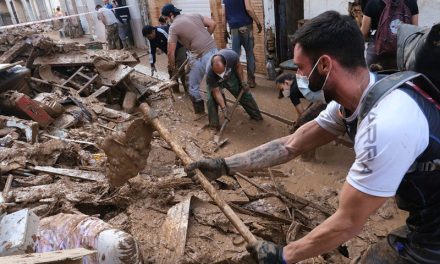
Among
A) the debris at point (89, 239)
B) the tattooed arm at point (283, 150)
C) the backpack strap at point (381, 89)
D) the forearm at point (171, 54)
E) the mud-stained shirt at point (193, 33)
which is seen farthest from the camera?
the forearm at point (171, 54)

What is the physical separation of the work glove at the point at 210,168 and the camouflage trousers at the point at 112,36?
12.2 m

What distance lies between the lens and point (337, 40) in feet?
5.78

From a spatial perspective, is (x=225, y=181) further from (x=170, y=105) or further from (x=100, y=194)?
(x=170, y=105)

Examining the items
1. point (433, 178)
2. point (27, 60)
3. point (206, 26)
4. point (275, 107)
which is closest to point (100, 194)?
point (433, 178)

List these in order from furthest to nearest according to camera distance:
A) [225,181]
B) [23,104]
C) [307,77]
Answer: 1. [23,104]
2. [225,181]
3. [307,77]

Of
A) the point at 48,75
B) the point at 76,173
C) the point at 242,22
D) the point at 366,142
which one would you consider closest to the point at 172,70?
the point at 242,22

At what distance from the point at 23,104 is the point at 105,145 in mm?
3760

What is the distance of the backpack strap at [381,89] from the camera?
1645 mm

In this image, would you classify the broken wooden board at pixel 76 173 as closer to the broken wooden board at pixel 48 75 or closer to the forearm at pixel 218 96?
the forearm at pixel 218 96

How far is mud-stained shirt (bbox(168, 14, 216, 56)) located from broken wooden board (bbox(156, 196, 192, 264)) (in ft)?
13.9

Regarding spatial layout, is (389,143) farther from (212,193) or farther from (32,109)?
(32,109)

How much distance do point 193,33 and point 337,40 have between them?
5369 mm

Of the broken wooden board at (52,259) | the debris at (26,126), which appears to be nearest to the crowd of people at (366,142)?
the broken wooden board at (52,259)

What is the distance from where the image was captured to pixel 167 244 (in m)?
2.94
